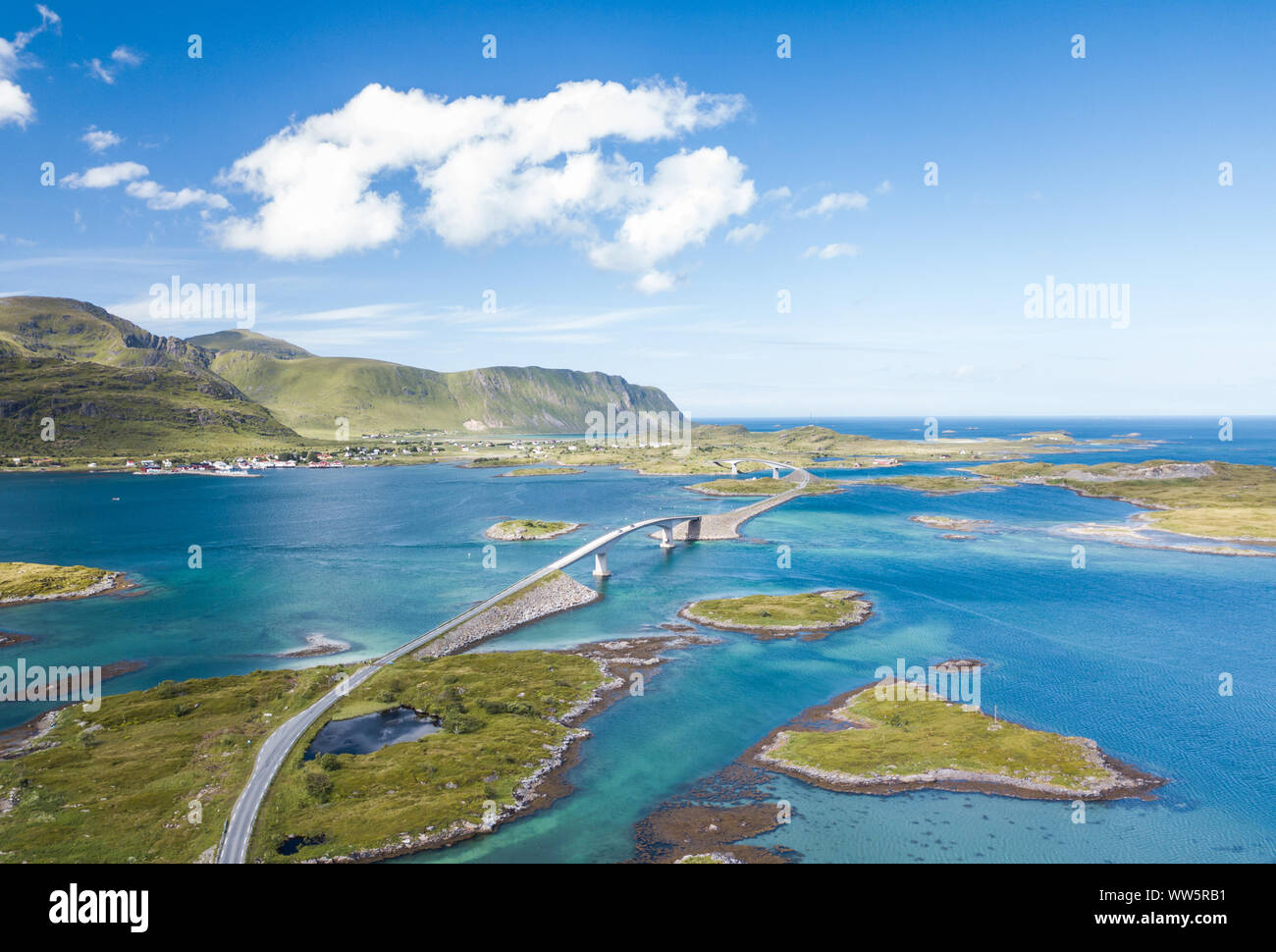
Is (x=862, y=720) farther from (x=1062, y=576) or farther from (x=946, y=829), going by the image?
(x=1062, y=576)

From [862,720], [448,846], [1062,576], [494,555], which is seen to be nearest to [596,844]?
[448,846]

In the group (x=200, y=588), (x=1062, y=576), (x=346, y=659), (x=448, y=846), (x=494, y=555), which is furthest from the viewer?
(x=494, y=555)

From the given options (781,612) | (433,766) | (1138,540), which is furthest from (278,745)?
(1138,540)

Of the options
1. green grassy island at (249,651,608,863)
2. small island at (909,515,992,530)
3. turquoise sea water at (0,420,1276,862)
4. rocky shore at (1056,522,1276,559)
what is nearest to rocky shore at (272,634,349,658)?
turquoise sea water at (0,420,1276,862)

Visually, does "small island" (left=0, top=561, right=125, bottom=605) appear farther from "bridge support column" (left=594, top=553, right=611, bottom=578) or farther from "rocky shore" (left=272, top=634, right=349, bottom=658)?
"bridge support column" (left=594, top=553, right=611, bottom=578)

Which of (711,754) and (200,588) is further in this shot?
(200,588)

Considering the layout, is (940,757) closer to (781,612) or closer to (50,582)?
(781,612)
